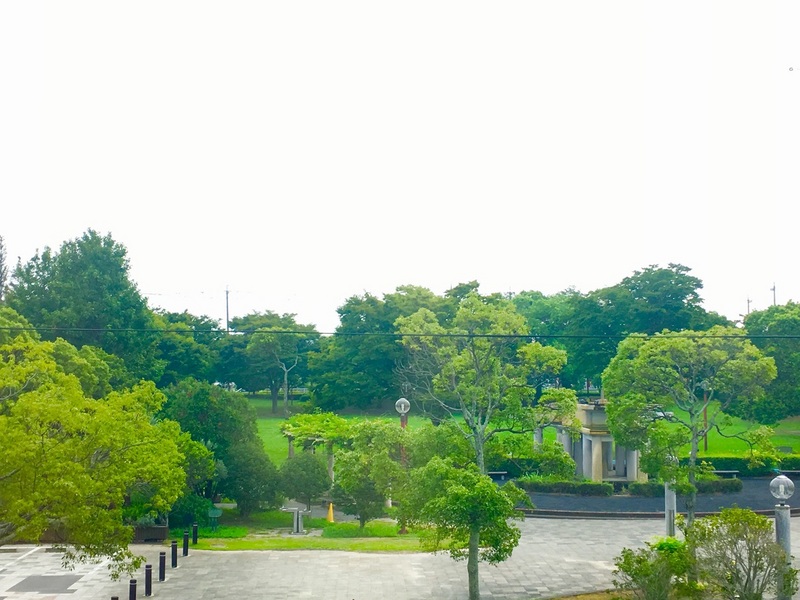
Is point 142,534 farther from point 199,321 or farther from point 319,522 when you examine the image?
point 199,321

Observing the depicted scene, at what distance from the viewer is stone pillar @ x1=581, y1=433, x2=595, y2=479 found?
36.1 metres

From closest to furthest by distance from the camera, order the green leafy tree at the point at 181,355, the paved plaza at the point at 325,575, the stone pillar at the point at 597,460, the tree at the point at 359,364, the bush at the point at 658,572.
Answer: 1. the bush at the point at 658,572
2. the paved plaza at the point at 325,575
3. the stone pillar at the point at 597,460
4. the green leafy tree at the point at 181,355
5. the tree at the point at 359,364

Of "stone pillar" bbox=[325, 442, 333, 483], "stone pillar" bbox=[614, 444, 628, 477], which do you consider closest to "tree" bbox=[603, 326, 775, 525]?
"stone pillar" bbox=[614, 444, 628, 477]

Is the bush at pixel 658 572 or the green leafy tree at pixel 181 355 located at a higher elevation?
the green leafy tree at pixel 181 355

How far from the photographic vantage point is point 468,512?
1795 centimetres

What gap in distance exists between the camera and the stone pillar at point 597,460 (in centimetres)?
3534

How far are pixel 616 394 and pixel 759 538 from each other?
37.2 ft

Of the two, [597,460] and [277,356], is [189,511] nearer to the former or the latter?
[597,460]

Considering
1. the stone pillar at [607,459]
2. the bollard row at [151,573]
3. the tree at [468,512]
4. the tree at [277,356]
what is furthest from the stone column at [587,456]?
the tree at [277,356]

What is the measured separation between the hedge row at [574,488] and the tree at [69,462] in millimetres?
20041

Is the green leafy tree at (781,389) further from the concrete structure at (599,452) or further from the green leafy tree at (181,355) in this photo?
the green leafy tree at (181,355)

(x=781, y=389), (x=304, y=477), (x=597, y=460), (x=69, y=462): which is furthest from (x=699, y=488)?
(x=69, y=462)

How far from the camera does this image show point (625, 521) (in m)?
29.8

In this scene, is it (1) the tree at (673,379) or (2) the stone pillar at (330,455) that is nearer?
(1) the tree at (673,379)
